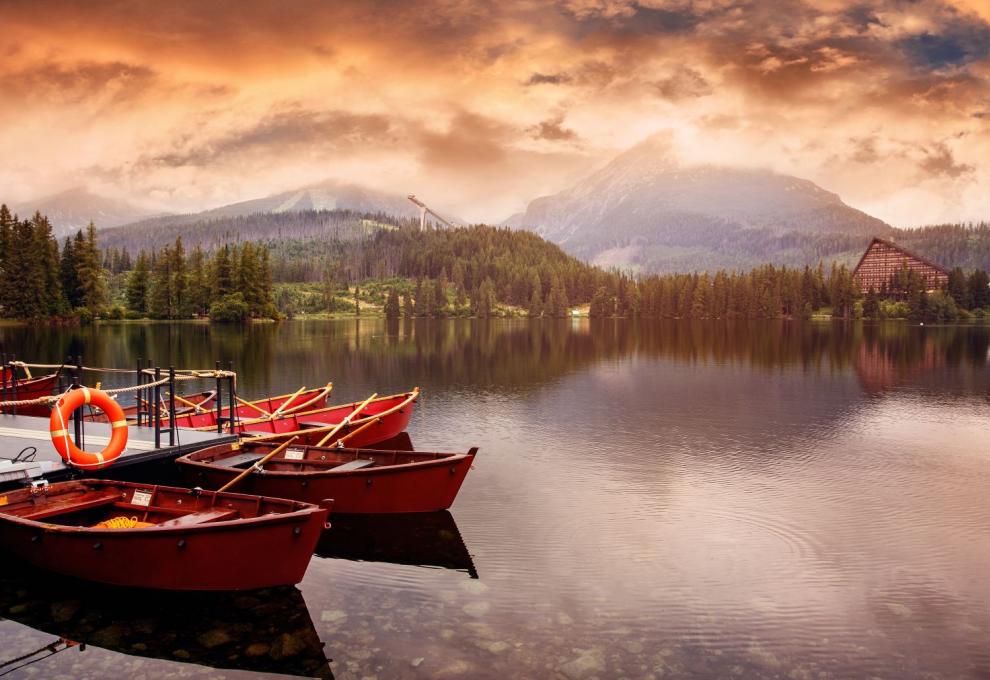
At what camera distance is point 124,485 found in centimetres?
1562

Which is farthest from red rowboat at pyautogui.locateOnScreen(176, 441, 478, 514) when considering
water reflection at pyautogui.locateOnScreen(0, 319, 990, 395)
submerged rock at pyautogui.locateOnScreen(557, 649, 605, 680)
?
water reflection at pyautogui.locateOnScreen(0, 319, 990, 395)

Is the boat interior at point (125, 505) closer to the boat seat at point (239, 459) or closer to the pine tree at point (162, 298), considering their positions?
the boat seat at point (239, 459)

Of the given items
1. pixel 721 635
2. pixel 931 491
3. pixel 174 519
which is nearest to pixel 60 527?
pixel 174 519

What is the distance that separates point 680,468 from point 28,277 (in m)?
119

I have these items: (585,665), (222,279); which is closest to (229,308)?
(222,279)

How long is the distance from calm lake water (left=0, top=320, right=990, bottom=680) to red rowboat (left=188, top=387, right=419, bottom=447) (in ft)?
5.84

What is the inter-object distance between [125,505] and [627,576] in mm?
10708

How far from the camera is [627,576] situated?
15141 mm

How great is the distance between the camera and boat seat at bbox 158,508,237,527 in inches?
527

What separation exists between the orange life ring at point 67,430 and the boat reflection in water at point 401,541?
5.51 metres

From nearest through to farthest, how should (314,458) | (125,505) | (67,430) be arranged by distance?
(125,505) < (67,430) < (314,458)

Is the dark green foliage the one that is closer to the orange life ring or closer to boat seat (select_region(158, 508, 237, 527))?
the orange life ring

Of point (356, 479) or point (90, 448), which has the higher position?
point (90, 448)

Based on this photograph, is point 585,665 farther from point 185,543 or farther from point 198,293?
point 198,293
